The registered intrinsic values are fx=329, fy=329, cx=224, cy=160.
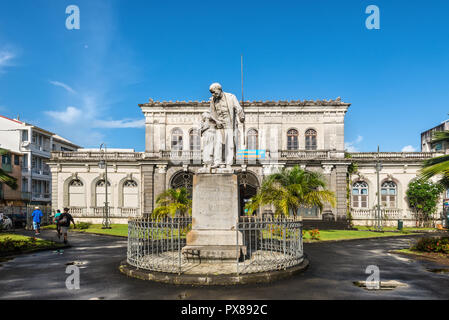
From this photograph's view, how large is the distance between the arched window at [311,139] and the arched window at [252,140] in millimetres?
4776

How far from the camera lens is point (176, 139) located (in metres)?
31.8

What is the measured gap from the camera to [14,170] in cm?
3831

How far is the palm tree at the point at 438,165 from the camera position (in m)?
11.6

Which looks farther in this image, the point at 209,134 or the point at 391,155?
the point at 391,155

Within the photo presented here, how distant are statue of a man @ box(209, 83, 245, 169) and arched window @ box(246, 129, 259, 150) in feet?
71.7

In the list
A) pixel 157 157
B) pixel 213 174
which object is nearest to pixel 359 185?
pixel 157 157

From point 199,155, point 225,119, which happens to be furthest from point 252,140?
point 225,119

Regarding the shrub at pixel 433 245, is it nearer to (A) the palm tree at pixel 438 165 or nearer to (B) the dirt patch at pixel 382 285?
(A) the palm tree at pixel 438 165

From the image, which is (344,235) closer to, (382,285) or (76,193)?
(382,285)

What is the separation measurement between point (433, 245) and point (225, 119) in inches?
410

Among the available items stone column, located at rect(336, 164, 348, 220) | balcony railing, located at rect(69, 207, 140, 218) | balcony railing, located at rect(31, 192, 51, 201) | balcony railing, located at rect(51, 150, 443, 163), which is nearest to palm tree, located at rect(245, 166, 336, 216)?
balcony railing, located at rect(51, 150, 443, 163)

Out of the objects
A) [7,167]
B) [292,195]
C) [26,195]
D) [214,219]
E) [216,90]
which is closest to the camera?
[214,219]

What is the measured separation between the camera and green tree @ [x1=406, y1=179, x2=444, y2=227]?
2994 cm

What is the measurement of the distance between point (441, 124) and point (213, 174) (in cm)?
4491
